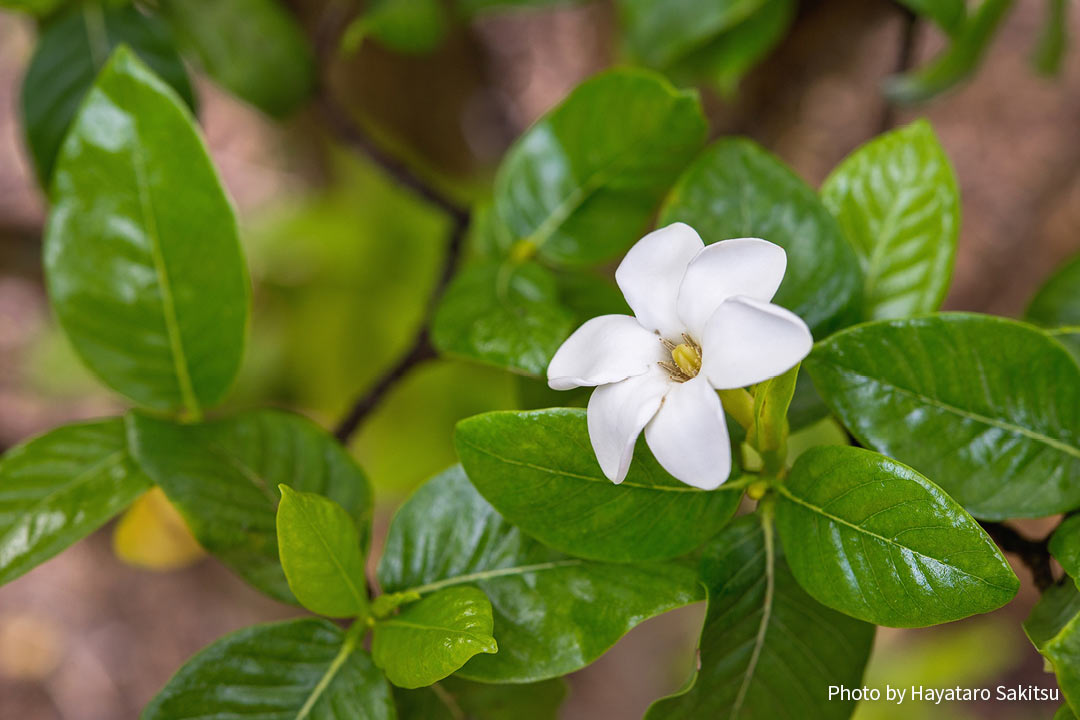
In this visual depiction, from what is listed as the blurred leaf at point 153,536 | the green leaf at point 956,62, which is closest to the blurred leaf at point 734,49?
the green leaf at point 956,62

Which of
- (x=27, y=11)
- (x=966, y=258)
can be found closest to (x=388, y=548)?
(x=27, y=11)

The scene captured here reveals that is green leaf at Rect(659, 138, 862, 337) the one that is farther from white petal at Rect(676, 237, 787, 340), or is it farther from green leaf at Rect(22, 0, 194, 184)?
green leaf at Rect(22, 0, 194, 184)

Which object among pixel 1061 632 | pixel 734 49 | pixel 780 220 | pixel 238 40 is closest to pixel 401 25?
pixel 238 40

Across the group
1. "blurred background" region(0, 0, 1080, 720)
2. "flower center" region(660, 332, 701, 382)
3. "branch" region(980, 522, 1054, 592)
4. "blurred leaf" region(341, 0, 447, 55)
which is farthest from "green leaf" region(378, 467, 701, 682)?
"blurred background" region(0, 0, 1080, 720)

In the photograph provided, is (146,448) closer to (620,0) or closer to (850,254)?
(850,254)

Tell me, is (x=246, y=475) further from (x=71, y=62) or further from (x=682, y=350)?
(x=71, y=62)

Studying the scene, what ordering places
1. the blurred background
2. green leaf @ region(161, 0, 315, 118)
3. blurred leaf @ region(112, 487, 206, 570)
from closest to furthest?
green leaf @ region(161, 0, 315, 118) < blurred leaf @ region(112, 487, 206, 570) < the blurred background
